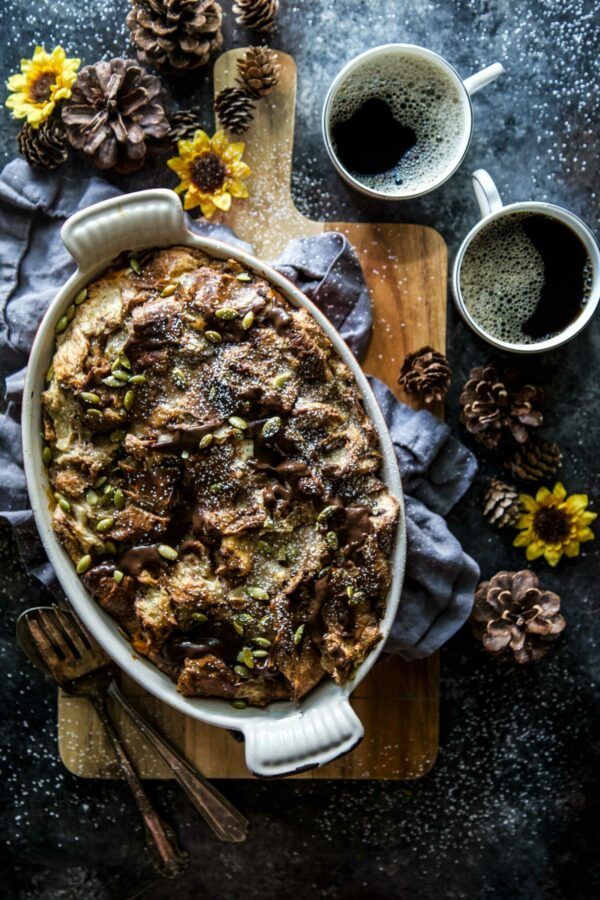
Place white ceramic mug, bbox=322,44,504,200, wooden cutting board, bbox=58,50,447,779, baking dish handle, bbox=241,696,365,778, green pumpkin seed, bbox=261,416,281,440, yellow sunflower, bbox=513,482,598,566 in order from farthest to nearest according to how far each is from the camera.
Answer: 1. yellow sunflower, bbox=513,482,598,566
2. wooden cutting board, bbox=58,50,447,779
3. white ceramic mug, bbox=322,44,504,200
4. green pumpkin seed, bbox=261,416,281,440
5. baking dish handle, bbox=241,696,365,778

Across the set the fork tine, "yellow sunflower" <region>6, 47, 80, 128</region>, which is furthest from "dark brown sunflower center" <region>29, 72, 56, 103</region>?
the fork tine

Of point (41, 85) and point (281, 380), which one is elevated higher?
point (41, 85)

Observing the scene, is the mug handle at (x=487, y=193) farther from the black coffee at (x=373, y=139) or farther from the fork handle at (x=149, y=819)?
the fork handle at (x=149, y=819)

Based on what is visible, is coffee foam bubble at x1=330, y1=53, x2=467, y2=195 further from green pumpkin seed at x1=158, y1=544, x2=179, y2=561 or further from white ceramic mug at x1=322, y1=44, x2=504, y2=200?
green pumpkin seed at x1=158, y1=544, x2=179, y2=561

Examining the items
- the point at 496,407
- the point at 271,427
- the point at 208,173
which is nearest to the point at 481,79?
the point at 208,173

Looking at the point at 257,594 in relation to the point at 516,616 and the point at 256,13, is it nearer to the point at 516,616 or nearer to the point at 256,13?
the point at 516,616

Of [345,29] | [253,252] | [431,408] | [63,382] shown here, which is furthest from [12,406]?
[345,29]
